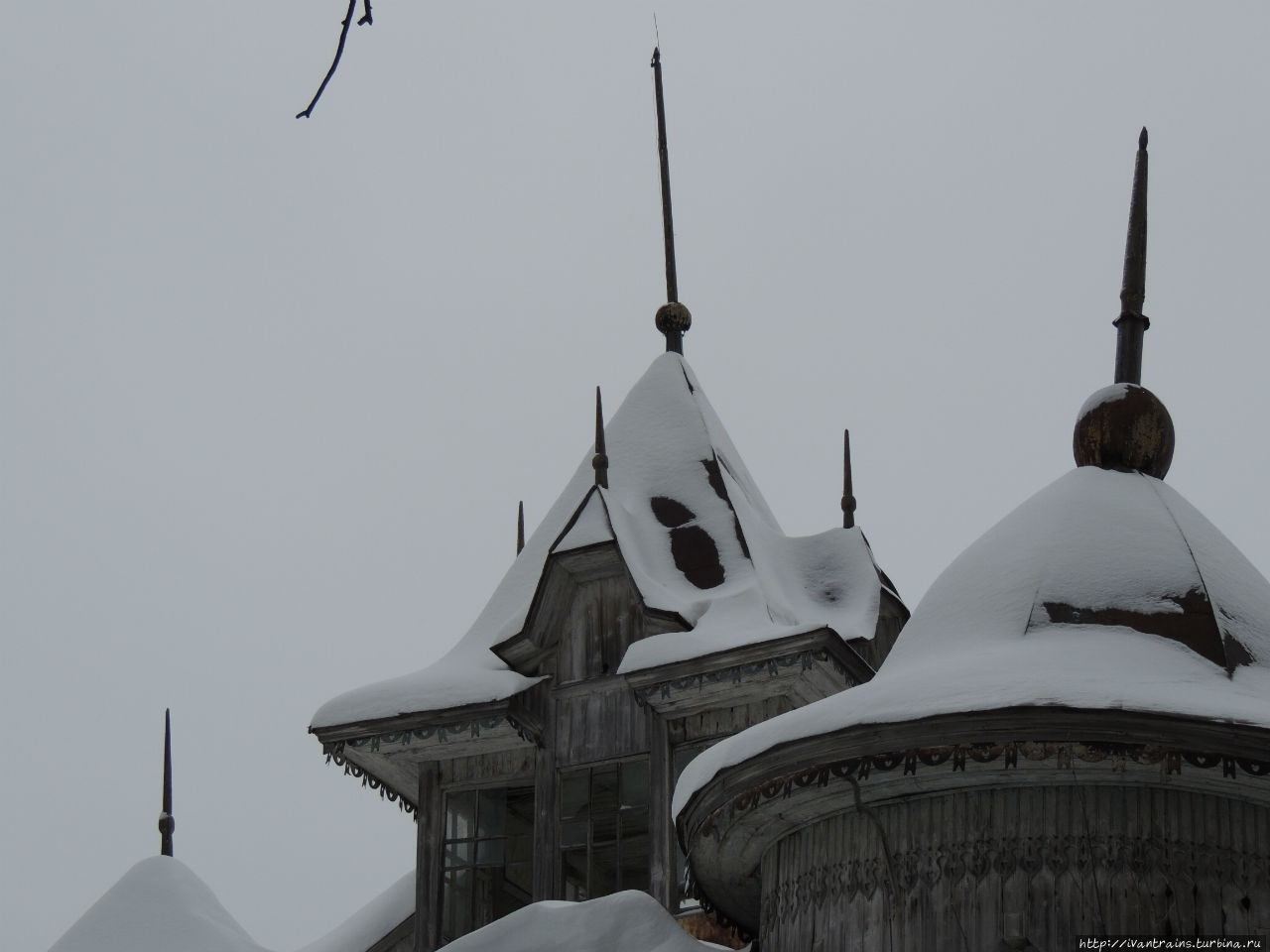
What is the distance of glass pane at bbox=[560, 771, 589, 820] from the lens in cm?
1516

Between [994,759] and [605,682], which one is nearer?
[994,759]

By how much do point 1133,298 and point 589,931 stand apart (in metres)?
4.77

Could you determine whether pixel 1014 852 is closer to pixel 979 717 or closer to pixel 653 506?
pixel 979 717

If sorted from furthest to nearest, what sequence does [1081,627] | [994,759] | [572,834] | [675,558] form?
[675,558]
[572,834]
[1081,627]
[994,759]

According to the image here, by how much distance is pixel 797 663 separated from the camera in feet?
47.3

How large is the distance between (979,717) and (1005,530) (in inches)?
71.6

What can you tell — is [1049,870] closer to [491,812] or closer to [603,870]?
[603,870]

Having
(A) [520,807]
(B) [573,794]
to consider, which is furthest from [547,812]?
(A) [520,807]

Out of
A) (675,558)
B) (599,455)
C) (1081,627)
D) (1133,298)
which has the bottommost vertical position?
(1081,627)

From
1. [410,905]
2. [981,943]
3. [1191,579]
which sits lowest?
[410,905]

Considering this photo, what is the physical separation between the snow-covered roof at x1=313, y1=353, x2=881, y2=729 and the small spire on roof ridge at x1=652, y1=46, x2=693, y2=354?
0.54m

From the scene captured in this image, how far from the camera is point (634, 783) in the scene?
49.3 feet

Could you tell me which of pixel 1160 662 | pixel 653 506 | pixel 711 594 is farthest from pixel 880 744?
pixel 653 506

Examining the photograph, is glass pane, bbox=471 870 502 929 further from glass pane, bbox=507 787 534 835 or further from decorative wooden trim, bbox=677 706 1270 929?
decorative wooden trim, bbox=677 706 1270 929
